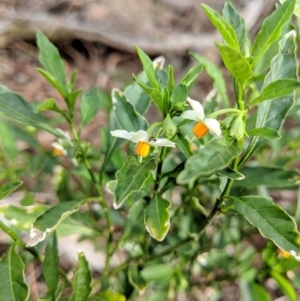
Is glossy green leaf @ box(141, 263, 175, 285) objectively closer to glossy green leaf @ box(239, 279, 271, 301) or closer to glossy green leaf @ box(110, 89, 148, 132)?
glossy green leaf @ box(239, 279, 271, 301)

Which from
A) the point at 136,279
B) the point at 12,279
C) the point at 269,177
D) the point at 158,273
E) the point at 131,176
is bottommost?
the point at 158,273

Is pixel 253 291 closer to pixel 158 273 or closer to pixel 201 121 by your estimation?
pixel 158 273

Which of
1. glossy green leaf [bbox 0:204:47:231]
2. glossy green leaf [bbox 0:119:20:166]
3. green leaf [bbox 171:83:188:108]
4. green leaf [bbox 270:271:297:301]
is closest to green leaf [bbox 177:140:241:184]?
green leaf [bbox 171:83:188:108]

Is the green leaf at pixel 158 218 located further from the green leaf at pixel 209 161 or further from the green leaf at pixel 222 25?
the green leaf at pixel 222 25

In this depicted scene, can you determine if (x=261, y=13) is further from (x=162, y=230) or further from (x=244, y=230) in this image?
(x=162, y=230)

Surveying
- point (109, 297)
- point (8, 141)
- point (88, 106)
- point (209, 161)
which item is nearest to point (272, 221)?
point (209, 161)
